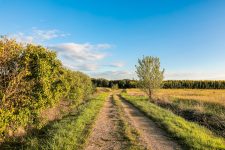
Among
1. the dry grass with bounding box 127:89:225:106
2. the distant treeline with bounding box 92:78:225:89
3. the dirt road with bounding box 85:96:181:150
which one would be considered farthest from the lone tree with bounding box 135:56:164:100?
the distant treeline with bounding box 92:78:225:89

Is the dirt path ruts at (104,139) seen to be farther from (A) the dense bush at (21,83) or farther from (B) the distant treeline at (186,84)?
(B) the distant treeline at (186,84)

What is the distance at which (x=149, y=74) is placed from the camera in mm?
31234

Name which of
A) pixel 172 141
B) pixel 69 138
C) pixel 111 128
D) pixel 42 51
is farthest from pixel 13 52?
pixel 172 141

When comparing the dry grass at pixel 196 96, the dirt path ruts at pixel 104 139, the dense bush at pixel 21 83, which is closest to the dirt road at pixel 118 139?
the dirt path ruts at pixel 104 139

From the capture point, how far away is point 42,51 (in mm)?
10234

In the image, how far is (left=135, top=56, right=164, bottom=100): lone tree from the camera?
3095 cm

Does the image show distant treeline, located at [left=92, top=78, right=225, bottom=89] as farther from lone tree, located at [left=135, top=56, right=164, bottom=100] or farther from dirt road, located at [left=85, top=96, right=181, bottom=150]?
dirt road, located at [left=85, top=96, right=181, bottom=150]

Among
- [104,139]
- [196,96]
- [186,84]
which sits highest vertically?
[186,84]

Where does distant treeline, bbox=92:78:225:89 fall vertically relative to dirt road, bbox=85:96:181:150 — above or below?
above

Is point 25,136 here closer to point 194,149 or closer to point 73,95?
point 194,149

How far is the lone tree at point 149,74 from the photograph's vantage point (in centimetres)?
3095

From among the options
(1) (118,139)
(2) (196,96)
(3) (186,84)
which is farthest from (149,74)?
(3) (186,84)

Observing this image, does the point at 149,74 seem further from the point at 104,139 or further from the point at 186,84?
the point at 186,84

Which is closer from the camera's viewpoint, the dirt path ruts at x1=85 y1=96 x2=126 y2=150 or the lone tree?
the dirt path ruts at x1=85 y1=96 x2=126 y2=150
